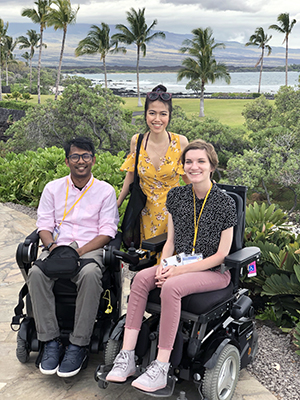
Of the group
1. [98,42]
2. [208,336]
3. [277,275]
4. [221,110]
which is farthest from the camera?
[221,110]

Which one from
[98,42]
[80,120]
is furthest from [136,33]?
[80,120]

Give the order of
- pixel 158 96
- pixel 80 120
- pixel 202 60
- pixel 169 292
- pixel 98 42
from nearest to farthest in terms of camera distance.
A: pixel 169 292 → pixel 158 96 → pixel 80 120 → pixel 202 60 → pixel 98 42

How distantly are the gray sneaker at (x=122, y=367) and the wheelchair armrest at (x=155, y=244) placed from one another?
0.68 meters

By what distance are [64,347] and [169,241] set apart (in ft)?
3.28

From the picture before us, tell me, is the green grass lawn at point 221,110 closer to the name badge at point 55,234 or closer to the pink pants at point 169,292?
the name badge at point 55,234

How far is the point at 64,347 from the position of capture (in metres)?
2.75

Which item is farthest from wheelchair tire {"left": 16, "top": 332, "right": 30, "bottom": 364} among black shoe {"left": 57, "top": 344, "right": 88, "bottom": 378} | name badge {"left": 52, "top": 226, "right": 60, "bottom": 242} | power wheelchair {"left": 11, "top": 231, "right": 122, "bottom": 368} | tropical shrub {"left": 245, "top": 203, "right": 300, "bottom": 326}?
tropical shrub {"left": 245, "top": 203, "right": 300, "bottom": 326}

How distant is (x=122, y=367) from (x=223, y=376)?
587 millimetres

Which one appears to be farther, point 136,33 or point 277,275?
point 136,33

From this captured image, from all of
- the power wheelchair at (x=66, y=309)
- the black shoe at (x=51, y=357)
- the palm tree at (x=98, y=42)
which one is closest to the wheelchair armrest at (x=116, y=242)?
the power wheelchair at (x=66, y=309)

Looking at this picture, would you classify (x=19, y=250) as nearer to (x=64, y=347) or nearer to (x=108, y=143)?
(x=64, y=347)

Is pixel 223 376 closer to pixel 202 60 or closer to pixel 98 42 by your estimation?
pixel 202 60

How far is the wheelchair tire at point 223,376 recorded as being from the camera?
225cm

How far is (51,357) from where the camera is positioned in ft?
8.38
